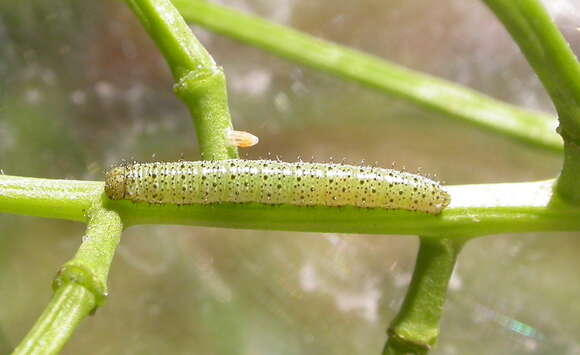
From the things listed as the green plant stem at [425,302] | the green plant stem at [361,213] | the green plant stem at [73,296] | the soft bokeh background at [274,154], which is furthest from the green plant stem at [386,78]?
the green plant stem at [73,296]

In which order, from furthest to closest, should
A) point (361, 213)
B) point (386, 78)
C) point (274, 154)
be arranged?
point (274, 154)
point (386, 78)
point (361, 213)

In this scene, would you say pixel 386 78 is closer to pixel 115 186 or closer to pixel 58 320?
pixel 115 186

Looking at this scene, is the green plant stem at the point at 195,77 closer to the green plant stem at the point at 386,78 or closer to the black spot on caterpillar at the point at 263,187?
the black spot on caterpillar at the point at 263,187

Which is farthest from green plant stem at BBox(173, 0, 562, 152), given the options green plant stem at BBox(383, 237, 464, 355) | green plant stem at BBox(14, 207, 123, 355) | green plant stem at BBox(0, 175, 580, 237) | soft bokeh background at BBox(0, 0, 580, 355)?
green plant stem at BBox(14, 207, 123, 355)

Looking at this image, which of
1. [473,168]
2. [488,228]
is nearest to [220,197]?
[488,228]

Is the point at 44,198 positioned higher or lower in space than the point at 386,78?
lower

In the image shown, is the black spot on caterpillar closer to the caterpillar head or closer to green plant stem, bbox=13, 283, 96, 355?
the caterpillar head

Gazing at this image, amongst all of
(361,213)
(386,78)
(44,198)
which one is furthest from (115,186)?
(386,78)
